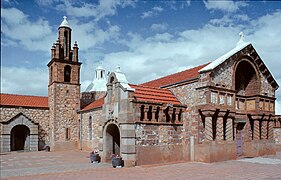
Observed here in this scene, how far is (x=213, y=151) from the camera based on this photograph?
1591 cm

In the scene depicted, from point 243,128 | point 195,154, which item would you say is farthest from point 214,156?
point 243,128

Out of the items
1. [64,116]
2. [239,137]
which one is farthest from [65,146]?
[239,137]

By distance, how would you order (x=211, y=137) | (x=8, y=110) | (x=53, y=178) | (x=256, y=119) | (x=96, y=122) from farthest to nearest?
(x=8, y=110), (x=96, y=122), (x=256, y=119), (x=211, y=137), (x=53, y=178)

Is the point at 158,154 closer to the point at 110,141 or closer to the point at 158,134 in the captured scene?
the point at 158,134

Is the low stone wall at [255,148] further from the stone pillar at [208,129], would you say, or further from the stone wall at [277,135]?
the stone wall at [277,135]

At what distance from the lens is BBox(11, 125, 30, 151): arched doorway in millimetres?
28469

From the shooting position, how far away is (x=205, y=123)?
16.0 m

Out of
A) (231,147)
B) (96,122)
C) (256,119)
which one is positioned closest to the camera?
(231,147)

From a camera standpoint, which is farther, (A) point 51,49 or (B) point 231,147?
(A) point 51,49

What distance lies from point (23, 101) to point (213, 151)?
2073 centimetres

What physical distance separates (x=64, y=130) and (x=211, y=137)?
16.9 meters

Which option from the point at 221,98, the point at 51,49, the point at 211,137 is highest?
the point at 51,49

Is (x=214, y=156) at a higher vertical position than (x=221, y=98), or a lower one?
lower

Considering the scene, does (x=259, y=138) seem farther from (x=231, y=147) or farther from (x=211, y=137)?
(x=211, y=137)
